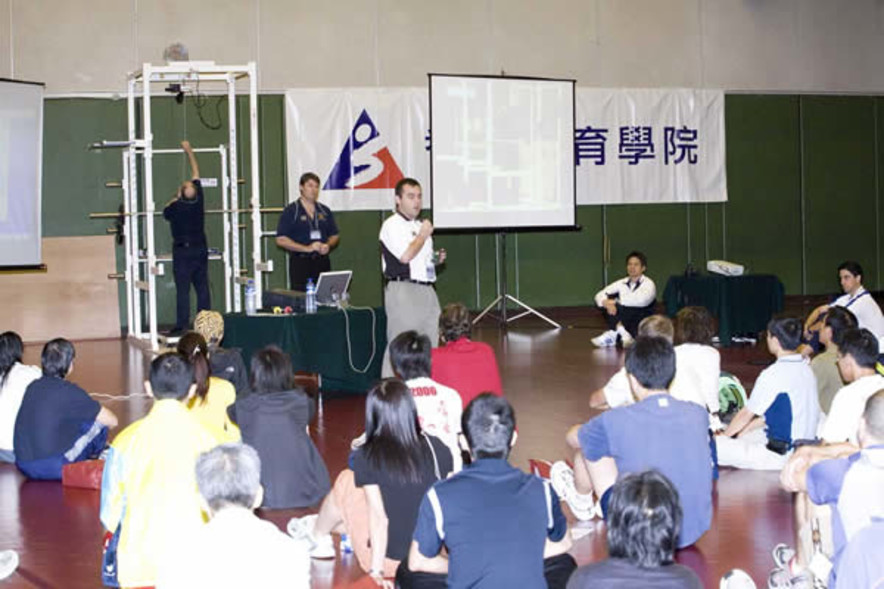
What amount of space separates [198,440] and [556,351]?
7.78 meters

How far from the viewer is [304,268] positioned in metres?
10.3

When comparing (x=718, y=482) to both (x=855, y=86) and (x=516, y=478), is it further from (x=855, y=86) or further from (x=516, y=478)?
(x=855, y=86)

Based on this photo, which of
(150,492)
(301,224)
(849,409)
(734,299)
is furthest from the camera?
(734,299)

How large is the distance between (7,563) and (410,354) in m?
1.93

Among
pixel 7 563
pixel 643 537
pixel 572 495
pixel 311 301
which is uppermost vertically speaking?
pixel 311 301

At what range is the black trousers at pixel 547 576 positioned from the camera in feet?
11.8

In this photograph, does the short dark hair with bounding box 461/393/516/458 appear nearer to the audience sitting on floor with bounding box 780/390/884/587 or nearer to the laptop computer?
the audience sitting on floor with bounding box 780/390/884/587

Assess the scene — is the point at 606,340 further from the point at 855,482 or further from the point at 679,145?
the point at 855,482

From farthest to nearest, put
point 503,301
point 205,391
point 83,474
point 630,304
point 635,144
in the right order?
1. point 635,144
2. point 503,301
3. point 630,304
4. point 83,474
5. point 205,391

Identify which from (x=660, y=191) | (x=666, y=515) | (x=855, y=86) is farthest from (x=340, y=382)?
(x=855, y=86)

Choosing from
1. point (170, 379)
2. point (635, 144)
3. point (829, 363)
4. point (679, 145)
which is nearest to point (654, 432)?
point (170, 379)

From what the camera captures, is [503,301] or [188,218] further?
[503,301]

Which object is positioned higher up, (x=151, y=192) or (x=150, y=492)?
(x=151, y=192)

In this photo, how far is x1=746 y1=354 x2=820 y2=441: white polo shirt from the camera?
19.1 feet
